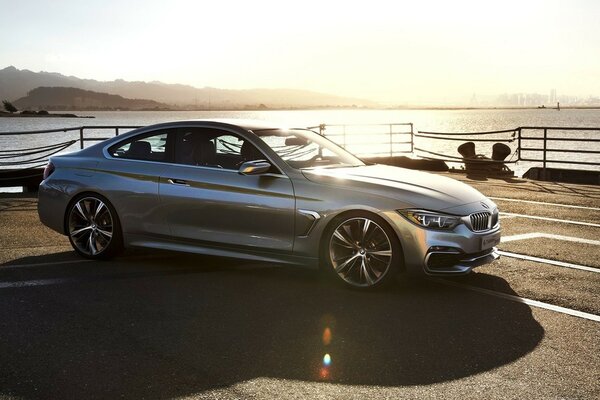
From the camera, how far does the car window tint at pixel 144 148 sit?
319 inches

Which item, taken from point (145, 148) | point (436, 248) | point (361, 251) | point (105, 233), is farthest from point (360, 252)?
point (105, 233)

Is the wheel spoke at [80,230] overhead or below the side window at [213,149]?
below

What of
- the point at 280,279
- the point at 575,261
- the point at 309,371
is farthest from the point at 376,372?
the point at 575,261

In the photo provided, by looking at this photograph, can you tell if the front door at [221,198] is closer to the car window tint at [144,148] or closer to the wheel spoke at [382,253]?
the car window tint at [144,148]

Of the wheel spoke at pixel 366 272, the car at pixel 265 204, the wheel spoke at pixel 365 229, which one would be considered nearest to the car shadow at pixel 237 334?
the wheel spoke at pixel 366 272

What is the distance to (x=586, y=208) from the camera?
1331 centimetres

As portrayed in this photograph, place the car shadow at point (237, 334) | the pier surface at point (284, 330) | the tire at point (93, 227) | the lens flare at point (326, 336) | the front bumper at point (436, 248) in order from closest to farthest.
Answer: the pier surface at point (284, 330)
the car shadow at point (237, 334)
the lens flare at point (326, 336)
the front bumper at point (436, 248)
the tire at point (93, 227)

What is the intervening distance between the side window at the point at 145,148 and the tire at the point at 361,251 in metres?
2.13

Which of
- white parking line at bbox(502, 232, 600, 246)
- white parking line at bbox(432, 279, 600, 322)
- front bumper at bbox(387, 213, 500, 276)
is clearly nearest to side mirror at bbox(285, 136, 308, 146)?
front bumper at bbox(387, 213, 500, 276)

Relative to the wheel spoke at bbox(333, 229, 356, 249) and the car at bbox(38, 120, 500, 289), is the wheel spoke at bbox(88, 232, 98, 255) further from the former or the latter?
the wheel spoke at bbox(333, 229, 356, 249)

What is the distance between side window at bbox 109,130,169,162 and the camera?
26.6 feet

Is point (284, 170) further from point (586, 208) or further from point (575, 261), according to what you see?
point (586, 208)

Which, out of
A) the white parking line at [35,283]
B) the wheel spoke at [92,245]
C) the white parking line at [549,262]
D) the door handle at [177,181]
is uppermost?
the door handle at [177,181]

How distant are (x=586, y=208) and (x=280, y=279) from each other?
7.66 m
